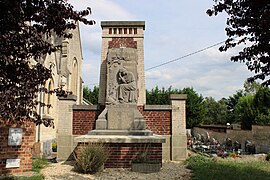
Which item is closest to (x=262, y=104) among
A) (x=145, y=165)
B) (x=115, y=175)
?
(x=145, y=165)

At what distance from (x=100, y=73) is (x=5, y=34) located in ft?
25.7

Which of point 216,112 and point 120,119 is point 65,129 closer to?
point 120,119

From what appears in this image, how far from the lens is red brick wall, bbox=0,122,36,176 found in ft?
21.5

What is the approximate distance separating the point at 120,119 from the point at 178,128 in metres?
2.67

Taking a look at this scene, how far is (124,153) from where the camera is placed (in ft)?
27.1

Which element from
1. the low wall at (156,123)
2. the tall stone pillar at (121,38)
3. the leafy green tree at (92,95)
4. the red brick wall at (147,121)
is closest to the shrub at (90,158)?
the low wall at (156,123)

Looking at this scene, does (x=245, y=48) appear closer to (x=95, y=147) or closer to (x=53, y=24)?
(x=53, y=24)

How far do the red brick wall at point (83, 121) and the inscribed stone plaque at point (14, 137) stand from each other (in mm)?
4325

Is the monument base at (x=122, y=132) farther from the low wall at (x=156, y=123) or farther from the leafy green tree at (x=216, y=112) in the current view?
the leafy green tree at (x=216, y=112)

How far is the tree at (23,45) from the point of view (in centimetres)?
403

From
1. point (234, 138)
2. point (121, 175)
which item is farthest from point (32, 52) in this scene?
point (234, 138)

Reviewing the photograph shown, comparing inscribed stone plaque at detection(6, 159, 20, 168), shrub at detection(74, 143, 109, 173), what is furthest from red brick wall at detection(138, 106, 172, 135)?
inscribed stone plaque at detection(6, 159, 20, 168)

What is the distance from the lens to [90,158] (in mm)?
7410

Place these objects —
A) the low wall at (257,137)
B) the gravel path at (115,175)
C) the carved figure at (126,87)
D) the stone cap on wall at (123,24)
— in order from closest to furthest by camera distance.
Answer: the gravel path at (115,175) → the carved figure at (126,87) → the stone cap on wall at (123,24) → the low wall at (257,137)
